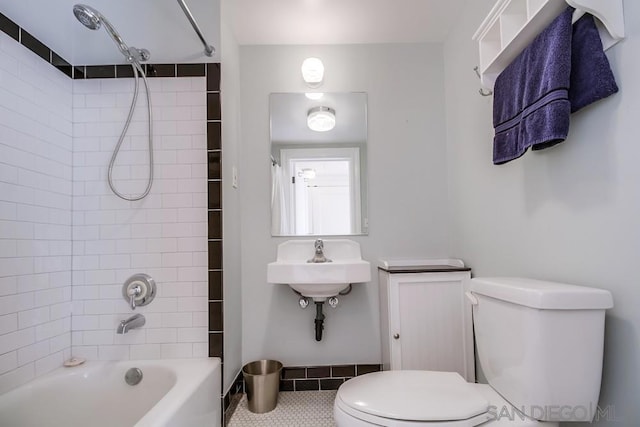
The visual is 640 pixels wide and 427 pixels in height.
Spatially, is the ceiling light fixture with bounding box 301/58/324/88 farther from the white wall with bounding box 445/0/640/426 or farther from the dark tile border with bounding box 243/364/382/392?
the dark tile border with bounding box 243/364/382/392

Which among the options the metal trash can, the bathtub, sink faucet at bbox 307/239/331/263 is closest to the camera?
the bathtub

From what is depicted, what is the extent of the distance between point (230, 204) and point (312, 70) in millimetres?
994

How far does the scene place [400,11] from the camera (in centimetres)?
191

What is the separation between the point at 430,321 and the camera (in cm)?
177

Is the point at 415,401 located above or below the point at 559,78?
below

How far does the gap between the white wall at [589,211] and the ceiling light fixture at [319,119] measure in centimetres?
89

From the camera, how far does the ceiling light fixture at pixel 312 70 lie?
2.10 metres

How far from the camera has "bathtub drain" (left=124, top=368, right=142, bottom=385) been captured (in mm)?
1590

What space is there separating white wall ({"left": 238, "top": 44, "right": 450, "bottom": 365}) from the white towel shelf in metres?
0.78

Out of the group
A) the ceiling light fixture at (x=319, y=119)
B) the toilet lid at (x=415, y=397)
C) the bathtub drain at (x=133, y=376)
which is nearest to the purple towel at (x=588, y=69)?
the toilet lid at (x=415, y=397)

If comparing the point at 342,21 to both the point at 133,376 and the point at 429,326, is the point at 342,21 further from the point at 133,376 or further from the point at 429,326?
the point at 133,376

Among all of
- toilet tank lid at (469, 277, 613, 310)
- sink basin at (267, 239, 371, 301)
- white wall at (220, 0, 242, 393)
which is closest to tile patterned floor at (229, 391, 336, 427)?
white wall at (220, 0, 242, 393)

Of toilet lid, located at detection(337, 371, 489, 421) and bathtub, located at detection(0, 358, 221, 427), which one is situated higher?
toilet lid, located at detection(337, 371, 489, 421)

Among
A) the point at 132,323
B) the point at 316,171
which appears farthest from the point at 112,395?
the point at 316,171
